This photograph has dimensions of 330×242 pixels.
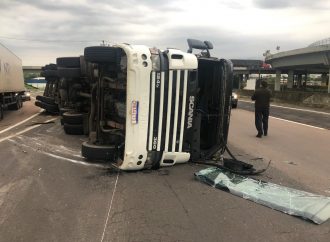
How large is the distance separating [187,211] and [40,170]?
326 centimetres

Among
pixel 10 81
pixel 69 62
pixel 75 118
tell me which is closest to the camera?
pixel 69 62

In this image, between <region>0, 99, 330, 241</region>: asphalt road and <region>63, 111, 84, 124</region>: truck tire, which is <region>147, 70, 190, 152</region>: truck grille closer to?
<region>0, 99, 330, 241</region>: asphalt road

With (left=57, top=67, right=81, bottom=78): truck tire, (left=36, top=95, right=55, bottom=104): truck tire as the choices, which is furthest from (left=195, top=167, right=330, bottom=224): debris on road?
(left=36, top=95, right=55, bottom=104): truck tire

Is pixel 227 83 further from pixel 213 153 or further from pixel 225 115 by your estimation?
pixel 213 153

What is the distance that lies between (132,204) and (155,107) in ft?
6.59

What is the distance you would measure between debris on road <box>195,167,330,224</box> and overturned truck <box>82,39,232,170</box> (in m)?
0.83

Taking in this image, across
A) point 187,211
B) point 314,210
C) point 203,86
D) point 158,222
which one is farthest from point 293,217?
point 203,86

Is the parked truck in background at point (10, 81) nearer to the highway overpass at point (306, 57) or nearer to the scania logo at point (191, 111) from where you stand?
the scania logo at point (191, 111)

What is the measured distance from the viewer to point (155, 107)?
7.09 meters

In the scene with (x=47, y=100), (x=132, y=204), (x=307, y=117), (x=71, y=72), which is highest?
(x=71, y=72)

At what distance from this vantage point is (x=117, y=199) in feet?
18.9

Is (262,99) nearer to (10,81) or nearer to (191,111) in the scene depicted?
(191,111)

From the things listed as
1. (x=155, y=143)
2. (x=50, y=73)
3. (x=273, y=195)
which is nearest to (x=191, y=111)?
(x=155, y=143)

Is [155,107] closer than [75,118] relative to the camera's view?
Yes
